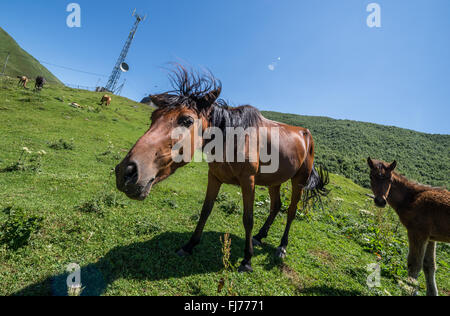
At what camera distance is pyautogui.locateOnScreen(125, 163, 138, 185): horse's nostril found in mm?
1938

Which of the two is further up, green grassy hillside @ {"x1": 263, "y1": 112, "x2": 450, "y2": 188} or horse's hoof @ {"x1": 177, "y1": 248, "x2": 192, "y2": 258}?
green grassy hillside @ {"x1": 263, "y1": 112, "x2": 450, "y2": 188}

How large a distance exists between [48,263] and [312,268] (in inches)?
183

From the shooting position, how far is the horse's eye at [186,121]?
8.46 ft

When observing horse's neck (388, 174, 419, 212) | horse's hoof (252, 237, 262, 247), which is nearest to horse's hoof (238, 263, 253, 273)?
horse's hoof (252, 237, 262, 247)

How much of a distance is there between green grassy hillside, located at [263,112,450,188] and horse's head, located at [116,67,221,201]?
1443 inches

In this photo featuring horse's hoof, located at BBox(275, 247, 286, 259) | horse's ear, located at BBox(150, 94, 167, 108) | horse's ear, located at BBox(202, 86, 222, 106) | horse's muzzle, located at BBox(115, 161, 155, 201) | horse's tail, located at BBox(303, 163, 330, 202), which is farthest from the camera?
horse's tail, located at BBox(303, 163, 330, 202)

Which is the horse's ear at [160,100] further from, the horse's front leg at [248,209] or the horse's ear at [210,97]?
the horse's front leg at [248,209]

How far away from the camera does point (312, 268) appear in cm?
409

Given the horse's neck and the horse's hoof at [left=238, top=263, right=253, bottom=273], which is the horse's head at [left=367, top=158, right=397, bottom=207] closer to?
the horse's neck

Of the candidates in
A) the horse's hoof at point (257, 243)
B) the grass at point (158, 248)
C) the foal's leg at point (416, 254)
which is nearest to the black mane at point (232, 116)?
the grass at point (158, 248)

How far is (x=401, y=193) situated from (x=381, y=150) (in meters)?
69.5

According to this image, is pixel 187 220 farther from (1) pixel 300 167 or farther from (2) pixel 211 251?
(1) pixel 300 167

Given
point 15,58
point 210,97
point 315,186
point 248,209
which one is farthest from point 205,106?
point 15,58
